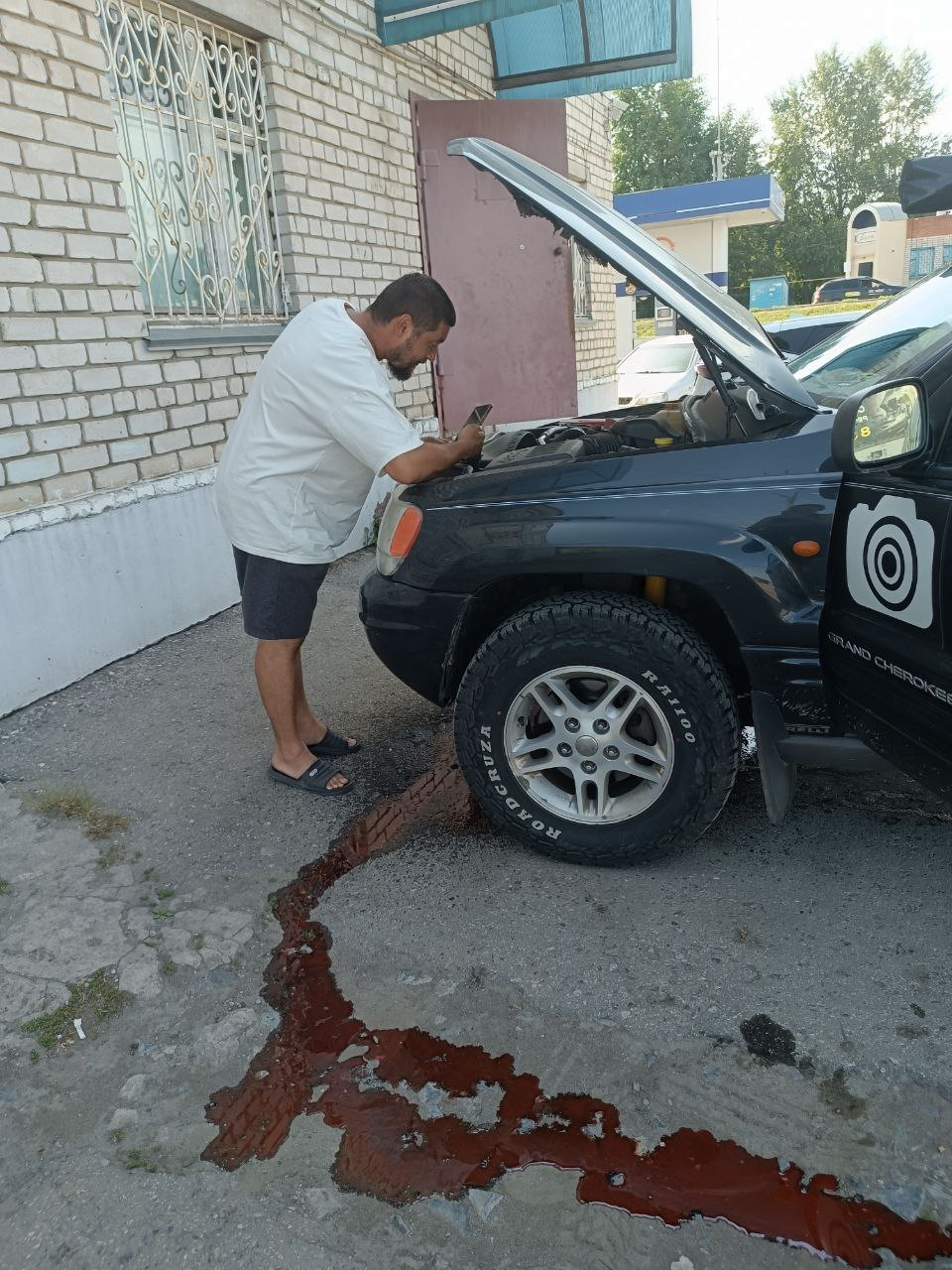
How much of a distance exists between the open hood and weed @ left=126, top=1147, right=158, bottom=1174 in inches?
91.6

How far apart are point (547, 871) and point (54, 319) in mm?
3368

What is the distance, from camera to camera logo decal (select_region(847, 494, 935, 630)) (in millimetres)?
2090

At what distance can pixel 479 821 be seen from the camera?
317 centimetres

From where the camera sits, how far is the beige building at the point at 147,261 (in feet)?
13.6

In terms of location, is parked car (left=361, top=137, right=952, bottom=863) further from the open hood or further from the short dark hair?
the short dark hair

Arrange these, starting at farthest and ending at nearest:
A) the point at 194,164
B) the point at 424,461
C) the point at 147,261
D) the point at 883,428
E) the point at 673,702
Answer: the point at 194,164 < the point at 147,261 < the point at 424,461 < the point at 673,702 < the point at 883,428

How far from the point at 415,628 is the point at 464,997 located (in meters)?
1.10

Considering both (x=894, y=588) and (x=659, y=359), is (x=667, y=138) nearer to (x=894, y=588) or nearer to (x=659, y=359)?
(x=659, y=359)

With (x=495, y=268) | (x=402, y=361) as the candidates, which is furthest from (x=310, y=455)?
(x=495, y=268)

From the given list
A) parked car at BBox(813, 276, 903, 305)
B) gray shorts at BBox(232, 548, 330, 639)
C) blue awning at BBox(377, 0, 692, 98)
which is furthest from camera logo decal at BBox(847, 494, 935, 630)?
parked car at BBox(813, 276, 903, 305)

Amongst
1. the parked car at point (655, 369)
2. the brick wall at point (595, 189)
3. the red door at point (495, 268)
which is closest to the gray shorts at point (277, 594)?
the red door at point (495, 268)

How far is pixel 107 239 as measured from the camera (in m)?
4.56

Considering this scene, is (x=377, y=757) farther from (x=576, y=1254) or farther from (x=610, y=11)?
(x=610, y=11)

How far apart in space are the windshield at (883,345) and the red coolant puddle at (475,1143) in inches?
75.1
